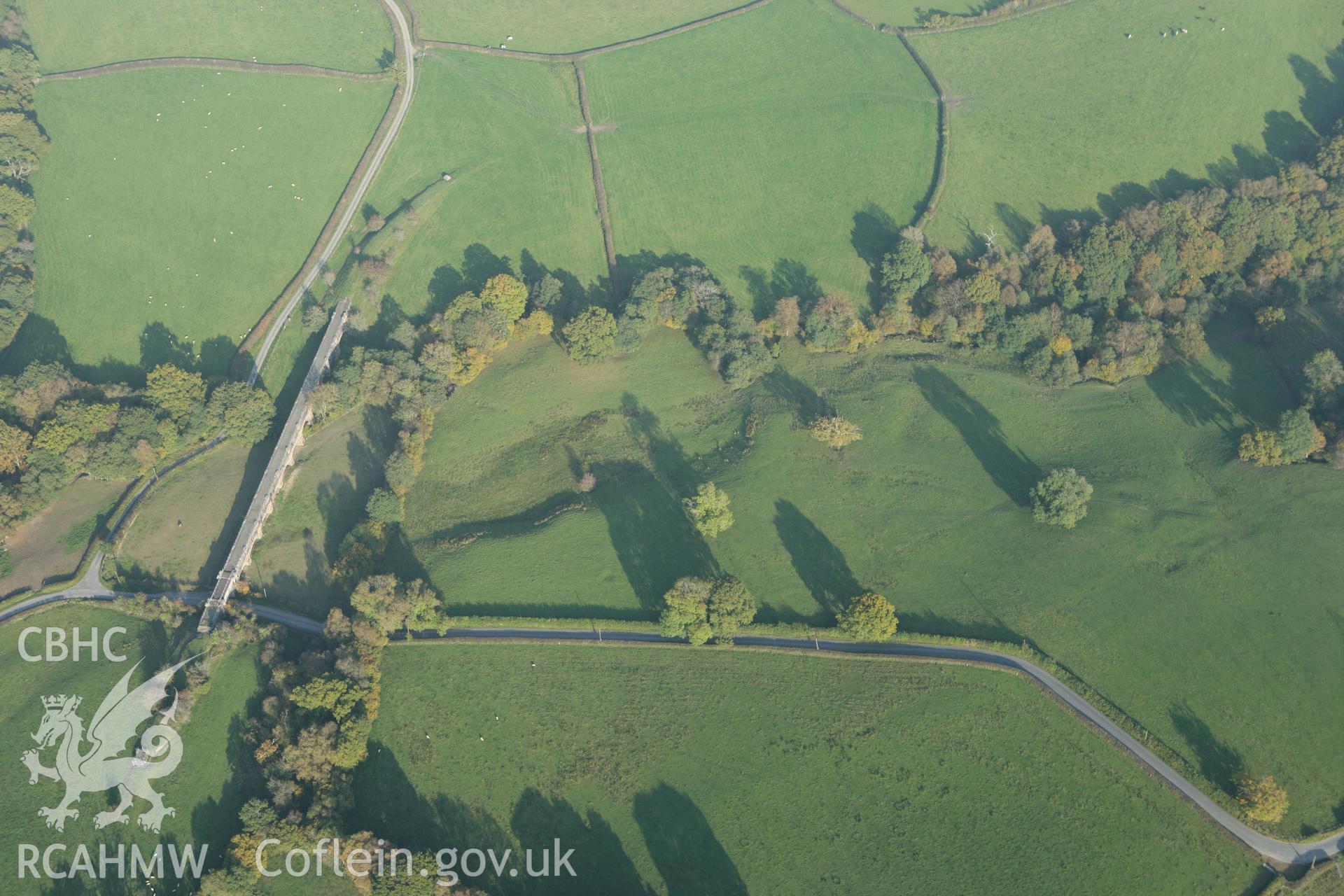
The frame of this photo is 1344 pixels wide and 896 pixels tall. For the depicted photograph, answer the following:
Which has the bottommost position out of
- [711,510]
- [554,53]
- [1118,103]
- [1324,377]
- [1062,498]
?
[1062,498]

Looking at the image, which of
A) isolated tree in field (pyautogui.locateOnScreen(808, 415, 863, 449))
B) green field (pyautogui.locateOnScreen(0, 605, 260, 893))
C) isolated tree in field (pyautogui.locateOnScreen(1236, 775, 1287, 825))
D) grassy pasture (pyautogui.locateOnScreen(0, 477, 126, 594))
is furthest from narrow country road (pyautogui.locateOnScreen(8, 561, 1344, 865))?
isolated tree in field (pyautogui.locateOnScreen(808, 415, 863, 449))

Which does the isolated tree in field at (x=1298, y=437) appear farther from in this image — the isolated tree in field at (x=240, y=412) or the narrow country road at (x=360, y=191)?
the narrow country road at (x=360, y=191)

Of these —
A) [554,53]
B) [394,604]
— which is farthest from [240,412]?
[554,53]

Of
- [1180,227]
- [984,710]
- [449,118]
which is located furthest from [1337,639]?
[449,118]

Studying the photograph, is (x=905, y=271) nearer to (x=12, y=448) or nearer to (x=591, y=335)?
(x=591, y=335)

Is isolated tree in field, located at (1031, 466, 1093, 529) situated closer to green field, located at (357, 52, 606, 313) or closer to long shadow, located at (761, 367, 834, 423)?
long shadow, located at (761, 367, 834, 423)

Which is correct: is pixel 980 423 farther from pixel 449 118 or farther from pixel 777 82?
pixel 449 118
